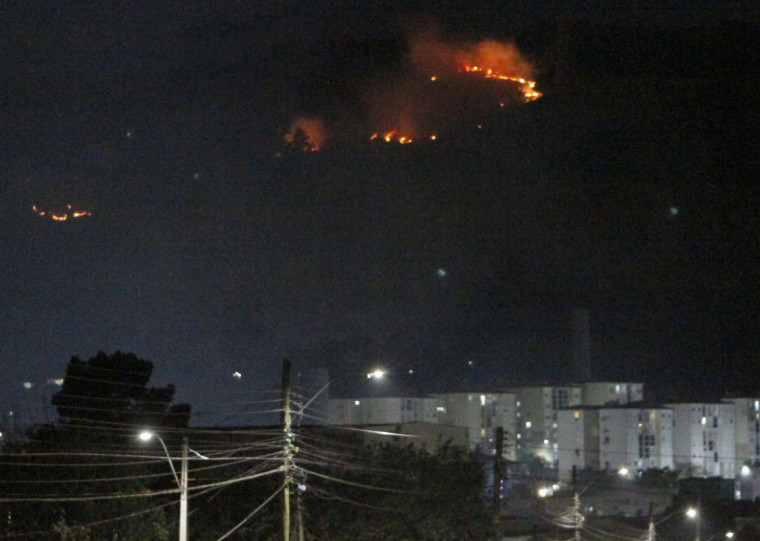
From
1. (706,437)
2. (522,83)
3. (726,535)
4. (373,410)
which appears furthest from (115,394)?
(522,83)

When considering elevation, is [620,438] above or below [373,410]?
below

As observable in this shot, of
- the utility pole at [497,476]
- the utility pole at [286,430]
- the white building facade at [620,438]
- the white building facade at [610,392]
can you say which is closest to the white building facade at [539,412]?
the white building facade at [610,392]

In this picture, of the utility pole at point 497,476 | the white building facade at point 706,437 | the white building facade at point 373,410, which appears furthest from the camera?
the white building facade at point 706,437

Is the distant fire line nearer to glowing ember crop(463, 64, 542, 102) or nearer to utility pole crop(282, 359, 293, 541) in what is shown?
glowing ember crop(463, 64, 542, 102)

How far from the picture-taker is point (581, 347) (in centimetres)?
8294

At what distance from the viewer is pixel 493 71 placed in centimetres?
9481

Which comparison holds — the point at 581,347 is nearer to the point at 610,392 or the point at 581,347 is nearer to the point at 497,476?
the point at 610,392

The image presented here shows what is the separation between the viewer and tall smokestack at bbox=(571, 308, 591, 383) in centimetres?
8021

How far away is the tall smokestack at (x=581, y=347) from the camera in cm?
8021

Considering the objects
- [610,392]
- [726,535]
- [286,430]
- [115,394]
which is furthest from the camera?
[610,392]

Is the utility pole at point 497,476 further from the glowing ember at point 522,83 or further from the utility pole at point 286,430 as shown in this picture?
the glowing ember at point 522,83

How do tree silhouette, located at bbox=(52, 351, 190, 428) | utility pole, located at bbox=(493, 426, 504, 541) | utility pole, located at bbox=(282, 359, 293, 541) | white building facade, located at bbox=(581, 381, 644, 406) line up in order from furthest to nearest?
white building facade, located at bbox=(581, 381, 644, 406) → tree silhouette, located at bbox=(52, 351, 190, 428) → utility pole, located at bbox=(493, 426, 504, 541) → utility pole, located at bbox=(282, 359, 293, 541)

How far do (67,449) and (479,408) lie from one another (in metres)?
56.2

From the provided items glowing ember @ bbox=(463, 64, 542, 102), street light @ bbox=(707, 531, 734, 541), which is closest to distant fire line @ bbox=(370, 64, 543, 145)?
glowing ember @ bbox=(463, 64, 542, 102)
